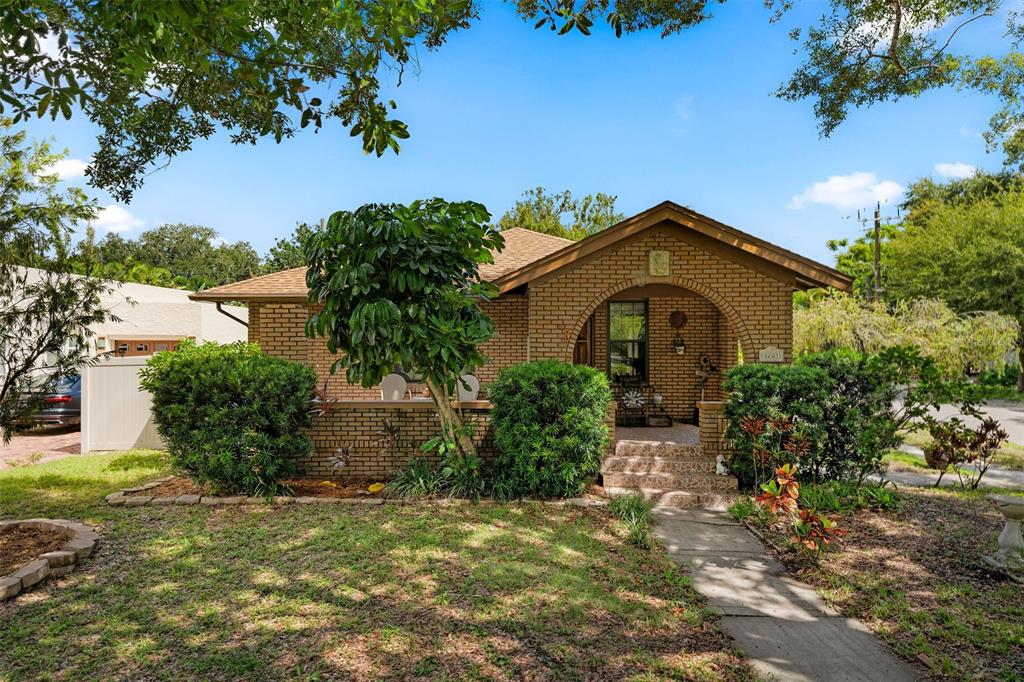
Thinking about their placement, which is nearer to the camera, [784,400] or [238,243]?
[784,400]

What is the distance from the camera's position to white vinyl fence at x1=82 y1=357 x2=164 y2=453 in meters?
11.6

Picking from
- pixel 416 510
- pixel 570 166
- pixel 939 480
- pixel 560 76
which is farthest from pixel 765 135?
pixel 570 166

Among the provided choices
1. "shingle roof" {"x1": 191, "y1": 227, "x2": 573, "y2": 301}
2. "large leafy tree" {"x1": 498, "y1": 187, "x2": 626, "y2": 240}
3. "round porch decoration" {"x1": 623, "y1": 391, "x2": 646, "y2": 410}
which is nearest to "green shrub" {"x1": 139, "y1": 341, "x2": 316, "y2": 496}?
"shingle roof" {"x1": 191, "y1": 227, "x2": 573, "y2": 301}

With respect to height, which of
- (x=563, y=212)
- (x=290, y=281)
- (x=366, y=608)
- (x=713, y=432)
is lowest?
(x=366, y=608)

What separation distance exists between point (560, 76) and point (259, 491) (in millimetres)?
11386

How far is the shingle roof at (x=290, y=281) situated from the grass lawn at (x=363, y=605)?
203 inches

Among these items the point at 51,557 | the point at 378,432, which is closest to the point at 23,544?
the point at 51,557

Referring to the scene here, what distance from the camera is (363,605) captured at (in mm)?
4590

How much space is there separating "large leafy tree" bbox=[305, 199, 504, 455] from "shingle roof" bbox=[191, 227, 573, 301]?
7.89ft

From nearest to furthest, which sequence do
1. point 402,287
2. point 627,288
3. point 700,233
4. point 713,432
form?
point 402,287 < point 713,432 < point 700,233 < point 627,288

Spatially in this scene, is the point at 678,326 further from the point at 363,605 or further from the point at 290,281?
the point at 363,605

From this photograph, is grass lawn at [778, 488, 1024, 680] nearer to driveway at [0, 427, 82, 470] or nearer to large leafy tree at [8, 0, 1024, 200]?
large leafy tree at [8, 0, 1024, 200]

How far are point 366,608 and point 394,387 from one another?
19.8 feet

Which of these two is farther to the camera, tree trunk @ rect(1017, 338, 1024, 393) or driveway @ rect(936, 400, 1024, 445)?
tree trunk @ rect(1017, 338, 1024, 393)
